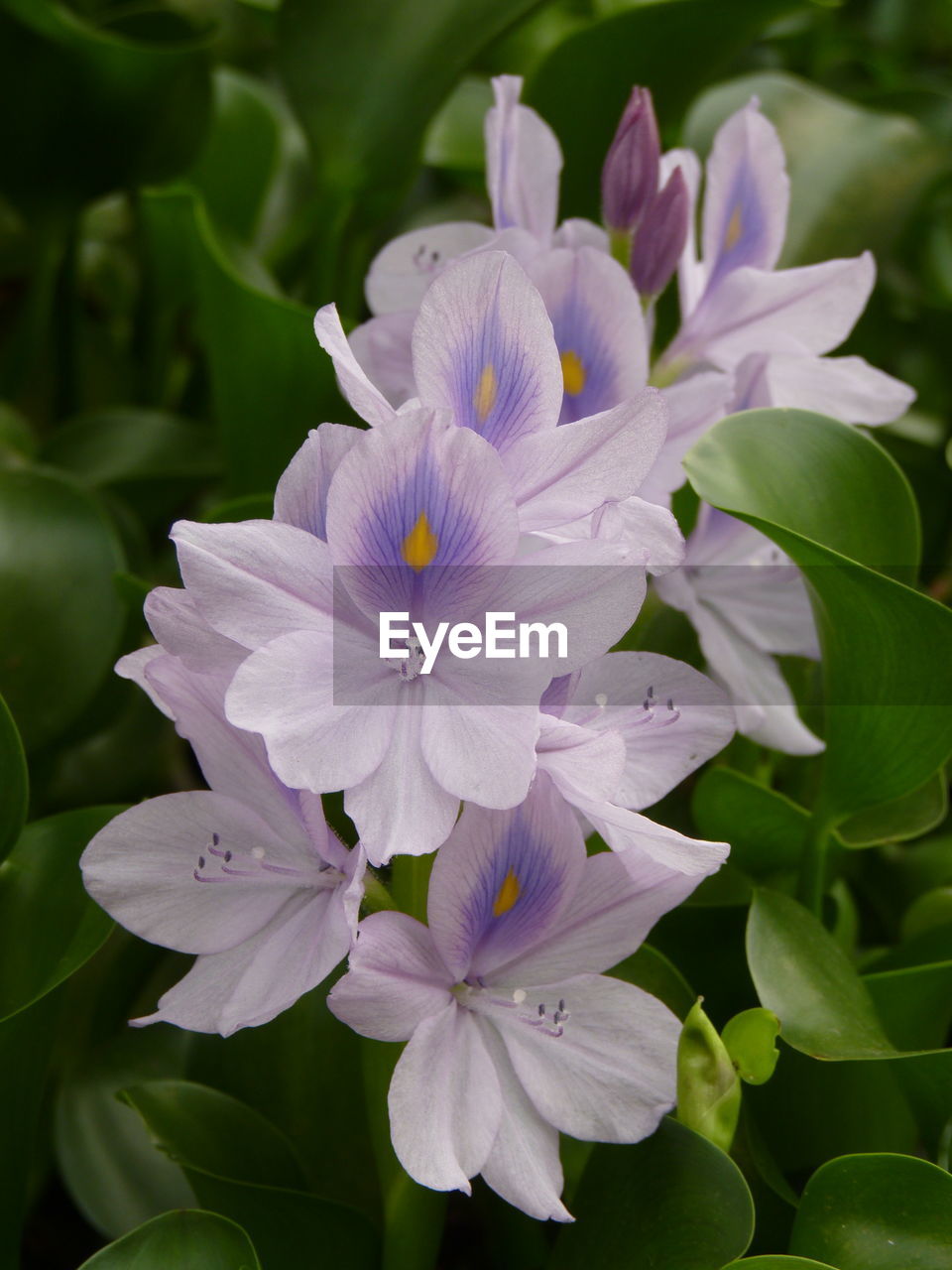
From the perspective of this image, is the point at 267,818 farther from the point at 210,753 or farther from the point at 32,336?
the point at 32,336

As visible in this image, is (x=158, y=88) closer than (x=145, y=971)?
No

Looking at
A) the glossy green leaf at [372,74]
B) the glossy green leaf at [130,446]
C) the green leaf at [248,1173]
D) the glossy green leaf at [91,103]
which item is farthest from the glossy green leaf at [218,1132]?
the glossy green leaf at [91,103]

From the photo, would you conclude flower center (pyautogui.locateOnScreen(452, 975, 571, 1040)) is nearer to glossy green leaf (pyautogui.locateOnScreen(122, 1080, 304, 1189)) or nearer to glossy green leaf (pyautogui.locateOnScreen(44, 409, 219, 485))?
glossy green leaf (pyautogui.locateOnScreen(122, 1080, 304, 1189))

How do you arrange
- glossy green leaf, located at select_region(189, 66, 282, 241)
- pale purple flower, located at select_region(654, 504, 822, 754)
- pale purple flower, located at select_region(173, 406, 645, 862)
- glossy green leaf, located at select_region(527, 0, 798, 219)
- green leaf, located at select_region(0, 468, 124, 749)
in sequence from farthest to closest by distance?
glossy green leaf, located at select_region(189, 66, 282, 241)
glossy green leaf, located at select_region(527, 0, 798, 219)
green leaf, located at select_region(0, 468, 124, 749)
pale purple flower, located at select_region(654, 504, 822, 754)
pale purple flower, located at select_region(173, 406, 645, 862)

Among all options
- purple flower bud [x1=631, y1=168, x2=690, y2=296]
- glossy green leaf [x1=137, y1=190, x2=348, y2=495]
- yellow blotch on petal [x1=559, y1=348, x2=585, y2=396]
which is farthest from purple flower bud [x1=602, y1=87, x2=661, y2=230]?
glossy green leaf [x1=137, y1=190, x2=348, y2=495]

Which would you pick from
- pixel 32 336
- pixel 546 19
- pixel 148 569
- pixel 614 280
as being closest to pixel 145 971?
pixel 148 569

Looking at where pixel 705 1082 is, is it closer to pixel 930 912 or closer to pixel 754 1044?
pixel 754 1044
